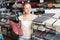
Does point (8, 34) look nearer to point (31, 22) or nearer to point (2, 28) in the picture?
point (2, 28)

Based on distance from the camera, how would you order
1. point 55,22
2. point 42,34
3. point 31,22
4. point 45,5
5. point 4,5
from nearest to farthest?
point 55,22 < point 42,34 < point 31,22 < point 45,5 < point 4,5

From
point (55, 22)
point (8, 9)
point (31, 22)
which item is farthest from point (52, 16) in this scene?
point (8, 9)

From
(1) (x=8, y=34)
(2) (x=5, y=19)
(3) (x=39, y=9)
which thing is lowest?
(1) (x=8, y=34)

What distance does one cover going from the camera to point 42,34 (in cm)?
236

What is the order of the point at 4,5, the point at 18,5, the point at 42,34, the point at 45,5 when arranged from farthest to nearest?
the point at 4,5
the point at 18,5
the point at 45,5
the point at 42,34

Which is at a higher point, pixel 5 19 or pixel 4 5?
pixel 4 5

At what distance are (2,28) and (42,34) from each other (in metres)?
1.96

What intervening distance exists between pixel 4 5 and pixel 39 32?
5.90 feet

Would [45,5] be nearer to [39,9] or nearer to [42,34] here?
[39,9]

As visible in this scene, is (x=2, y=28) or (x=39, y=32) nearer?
(x=39, y=32)

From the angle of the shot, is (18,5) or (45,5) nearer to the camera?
(45,5)

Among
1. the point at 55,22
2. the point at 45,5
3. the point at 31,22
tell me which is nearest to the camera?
the point at 55,22

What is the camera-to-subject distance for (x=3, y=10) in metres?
4.02

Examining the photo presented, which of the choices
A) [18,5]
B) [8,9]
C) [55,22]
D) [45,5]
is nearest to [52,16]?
[55,22]
